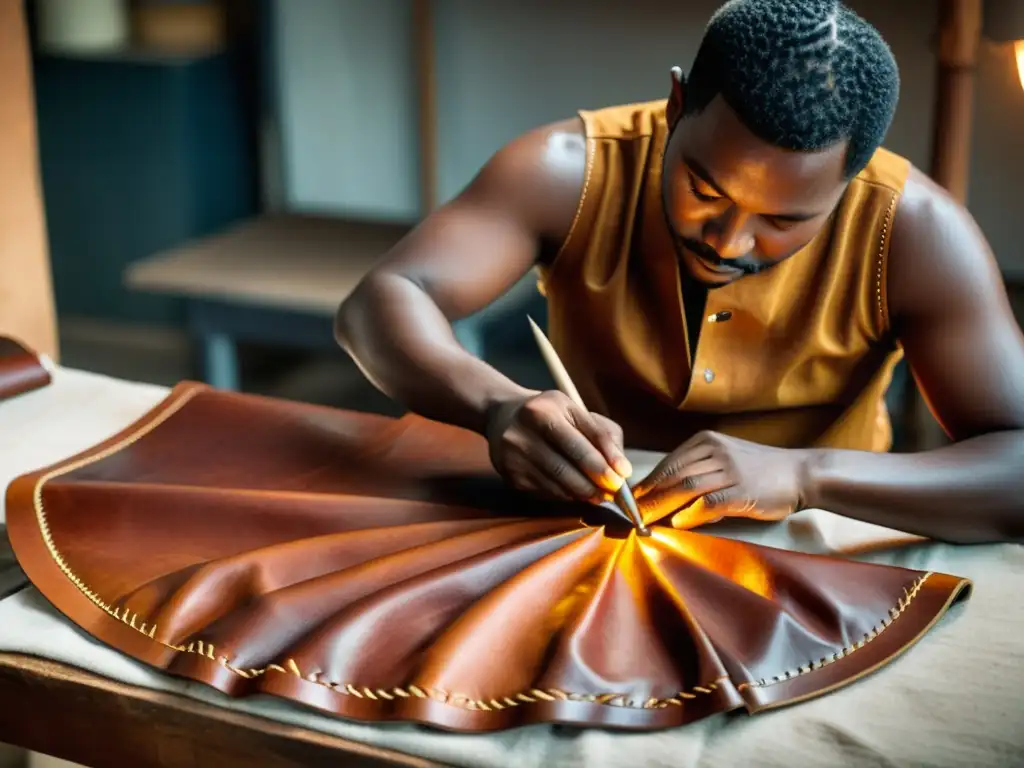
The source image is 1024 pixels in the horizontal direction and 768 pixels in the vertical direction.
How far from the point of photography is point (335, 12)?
3.91m

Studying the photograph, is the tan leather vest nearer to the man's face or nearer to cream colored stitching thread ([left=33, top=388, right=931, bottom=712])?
the man's face

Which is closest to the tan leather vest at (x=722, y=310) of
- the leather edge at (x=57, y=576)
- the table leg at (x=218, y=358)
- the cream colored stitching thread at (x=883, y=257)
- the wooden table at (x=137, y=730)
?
the cream colored stitching thread at (x=883, y=257)

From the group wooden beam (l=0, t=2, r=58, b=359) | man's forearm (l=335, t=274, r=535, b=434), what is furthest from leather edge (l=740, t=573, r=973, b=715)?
wooden beam (l=0, t=2, r=58, b=359)

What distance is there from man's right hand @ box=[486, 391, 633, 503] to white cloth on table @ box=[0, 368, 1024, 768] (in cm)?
35

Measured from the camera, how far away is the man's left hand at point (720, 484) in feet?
4.63

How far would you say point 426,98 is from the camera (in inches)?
144

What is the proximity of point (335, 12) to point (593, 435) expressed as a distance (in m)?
2.83

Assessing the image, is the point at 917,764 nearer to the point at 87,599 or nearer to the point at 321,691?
the point at 321,691

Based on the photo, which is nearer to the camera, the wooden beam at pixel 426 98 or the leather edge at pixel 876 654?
the leather edge at pixel 876 654

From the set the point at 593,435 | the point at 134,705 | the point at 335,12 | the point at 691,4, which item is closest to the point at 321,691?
the point at 134,705

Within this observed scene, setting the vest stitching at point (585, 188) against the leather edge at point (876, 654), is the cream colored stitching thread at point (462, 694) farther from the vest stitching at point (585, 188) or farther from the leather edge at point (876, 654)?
the vest stitching at point (585, 188)

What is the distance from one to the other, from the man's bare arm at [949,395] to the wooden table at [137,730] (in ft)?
2.16

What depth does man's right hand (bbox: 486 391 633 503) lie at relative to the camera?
1403 millimetres

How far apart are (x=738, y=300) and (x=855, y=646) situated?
598 mm
